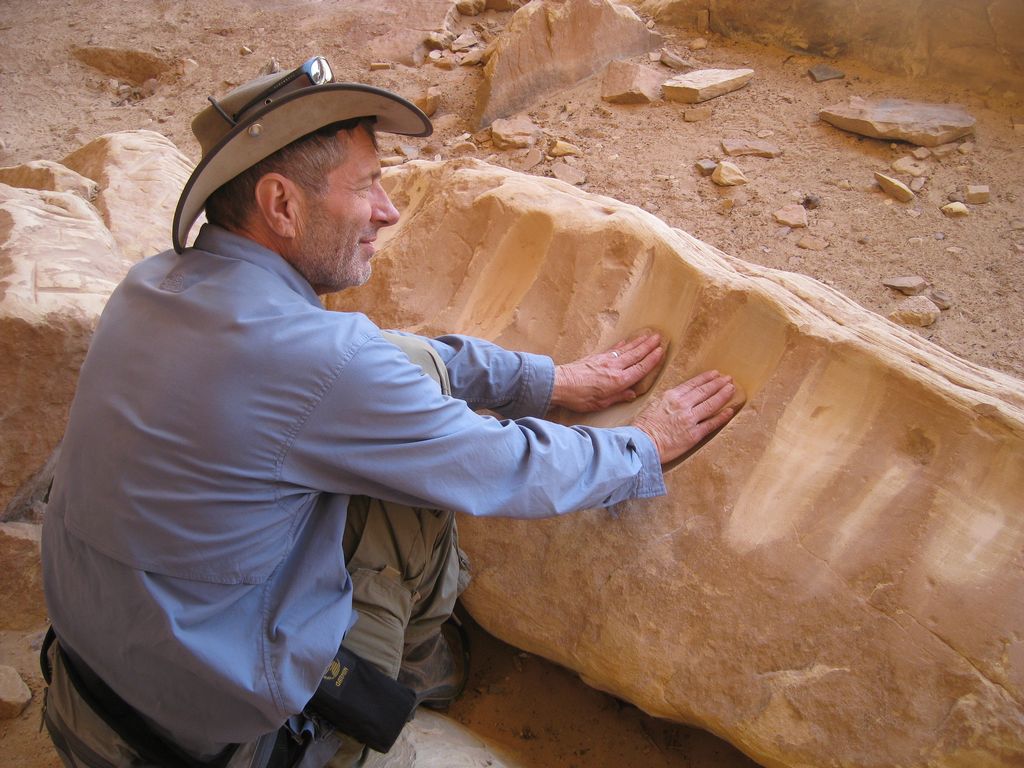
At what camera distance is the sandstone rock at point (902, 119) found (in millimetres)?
3752

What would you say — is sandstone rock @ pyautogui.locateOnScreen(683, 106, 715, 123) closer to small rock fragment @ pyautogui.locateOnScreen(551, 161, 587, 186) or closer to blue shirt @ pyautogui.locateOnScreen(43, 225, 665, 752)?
small rock fragment @ pyautogui.locateOnScreen(551, 161, 587, 186)

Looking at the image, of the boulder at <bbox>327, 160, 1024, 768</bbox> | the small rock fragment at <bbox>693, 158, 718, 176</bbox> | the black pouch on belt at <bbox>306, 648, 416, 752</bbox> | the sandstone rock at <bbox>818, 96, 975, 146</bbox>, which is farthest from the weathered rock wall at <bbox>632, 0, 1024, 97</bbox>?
the black pouch on belt at <bbox>306, 648, 416, 752</bbox>

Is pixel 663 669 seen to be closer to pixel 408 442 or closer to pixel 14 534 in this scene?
pixel 408 442

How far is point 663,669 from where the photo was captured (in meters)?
1.67

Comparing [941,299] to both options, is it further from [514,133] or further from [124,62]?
[124,62]

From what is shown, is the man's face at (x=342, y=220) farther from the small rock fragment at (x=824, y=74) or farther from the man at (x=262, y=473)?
the small rock fragment at (x=824, y=74)

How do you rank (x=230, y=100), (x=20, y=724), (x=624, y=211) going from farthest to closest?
(x=624, y=211), (x=20, y=724), (x=230, y=100)

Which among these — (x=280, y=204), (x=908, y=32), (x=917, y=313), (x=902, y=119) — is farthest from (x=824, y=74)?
(x=280, y=204)

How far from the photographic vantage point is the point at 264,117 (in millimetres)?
1375

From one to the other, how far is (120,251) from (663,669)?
2.16 meters

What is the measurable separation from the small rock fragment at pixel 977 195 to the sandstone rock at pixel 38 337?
326cm

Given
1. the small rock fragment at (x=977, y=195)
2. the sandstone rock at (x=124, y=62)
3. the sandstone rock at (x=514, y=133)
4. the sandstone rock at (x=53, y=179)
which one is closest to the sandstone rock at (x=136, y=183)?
the sandstone rock at (x=53, y=179)

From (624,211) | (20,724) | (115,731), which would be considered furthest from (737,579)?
(20,724)

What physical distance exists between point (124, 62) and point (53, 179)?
2.99 metres
